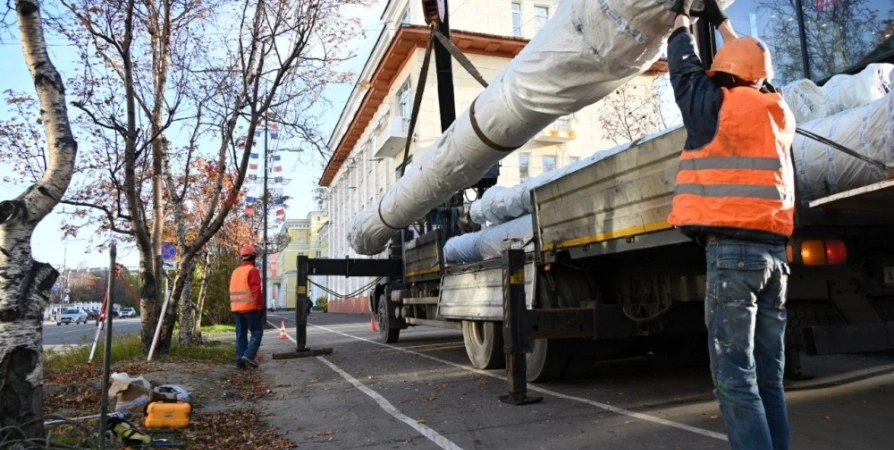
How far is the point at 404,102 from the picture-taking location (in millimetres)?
29375

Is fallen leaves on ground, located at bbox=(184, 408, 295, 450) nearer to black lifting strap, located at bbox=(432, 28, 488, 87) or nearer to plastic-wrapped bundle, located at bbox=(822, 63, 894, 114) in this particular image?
black lifting strap, located at bbox=(432, 28, 488, 87)

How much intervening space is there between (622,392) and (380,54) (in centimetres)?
2539

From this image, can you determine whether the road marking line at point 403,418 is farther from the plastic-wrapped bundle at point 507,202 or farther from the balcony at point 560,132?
the balcony at point 560,132

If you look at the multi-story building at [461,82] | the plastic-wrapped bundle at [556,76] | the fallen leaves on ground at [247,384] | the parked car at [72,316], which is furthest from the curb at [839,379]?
the parked car at [72,316]

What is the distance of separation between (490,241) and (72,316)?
191 ft

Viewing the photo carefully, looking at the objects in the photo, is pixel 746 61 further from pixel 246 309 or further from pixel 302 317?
pixel 302 317

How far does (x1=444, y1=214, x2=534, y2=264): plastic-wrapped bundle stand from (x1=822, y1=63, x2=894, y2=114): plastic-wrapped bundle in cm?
301

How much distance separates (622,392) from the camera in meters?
6.24

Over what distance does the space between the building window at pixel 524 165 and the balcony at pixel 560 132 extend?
41.1 inches

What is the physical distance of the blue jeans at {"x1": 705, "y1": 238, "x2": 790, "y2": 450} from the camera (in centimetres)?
257

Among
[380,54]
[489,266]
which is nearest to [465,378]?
[489,266]

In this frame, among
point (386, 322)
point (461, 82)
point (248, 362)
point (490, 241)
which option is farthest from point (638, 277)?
point (461, 82)

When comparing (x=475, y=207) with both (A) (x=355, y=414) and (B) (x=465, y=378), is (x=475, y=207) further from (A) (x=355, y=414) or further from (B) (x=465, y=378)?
(A) (x=355, y=414)

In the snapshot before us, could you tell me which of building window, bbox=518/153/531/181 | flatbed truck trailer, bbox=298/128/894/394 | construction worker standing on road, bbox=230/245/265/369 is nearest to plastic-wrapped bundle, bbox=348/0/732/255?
flatbed truck trailer, bbox=298/128/894/394
